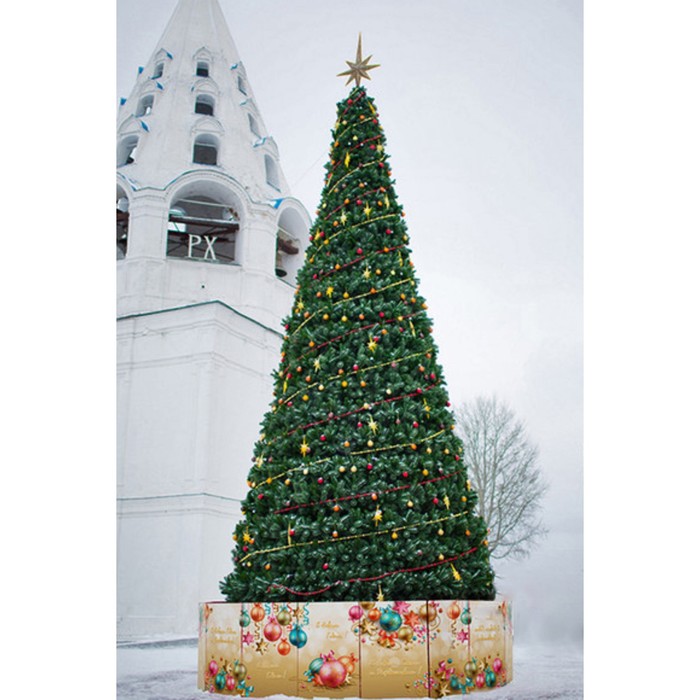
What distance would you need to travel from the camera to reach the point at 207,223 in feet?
25.3

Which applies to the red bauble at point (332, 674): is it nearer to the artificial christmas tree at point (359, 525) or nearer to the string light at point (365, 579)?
the artificial christmas tree at point (359, 525)

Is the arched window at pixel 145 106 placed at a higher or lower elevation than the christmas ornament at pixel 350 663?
higher

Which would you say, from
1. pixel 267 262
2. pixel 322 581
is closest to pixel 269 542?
pixel 322 581

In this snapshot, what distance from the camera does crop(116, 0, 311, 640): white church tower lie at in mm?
5848

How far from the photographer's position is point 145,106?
7176mm

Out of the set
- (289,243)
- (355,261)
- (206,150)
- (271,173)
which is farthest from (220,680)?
(206,150)

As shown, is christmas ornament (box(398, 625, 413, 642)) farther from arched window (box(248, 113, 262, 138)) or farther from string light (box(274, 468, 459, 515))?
arched window (box(248, 113, 262, 138))

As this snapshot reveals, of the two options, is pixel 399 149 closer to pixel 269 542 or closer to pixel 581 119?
pixel 581 119

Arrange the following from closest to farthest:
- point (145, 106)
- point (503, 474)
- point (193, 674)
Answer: point (193, 674)
point (503, 474)
point (145, 106)

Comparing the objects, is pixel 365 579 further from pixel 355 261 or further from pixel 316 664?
pixel 355 261

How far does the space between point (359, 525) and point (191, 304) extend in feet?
11.7

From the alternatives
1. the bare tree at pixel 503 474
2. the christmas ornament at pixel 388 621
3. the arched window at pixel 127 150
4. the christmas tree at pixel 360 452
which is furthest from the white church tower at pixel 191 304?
the christmas ornament at pixel 388 621

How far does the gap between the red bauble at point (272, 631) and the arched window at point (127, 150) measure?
16.3ft

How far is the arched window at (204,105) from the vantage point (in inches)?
295
